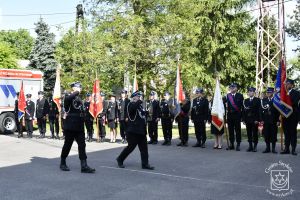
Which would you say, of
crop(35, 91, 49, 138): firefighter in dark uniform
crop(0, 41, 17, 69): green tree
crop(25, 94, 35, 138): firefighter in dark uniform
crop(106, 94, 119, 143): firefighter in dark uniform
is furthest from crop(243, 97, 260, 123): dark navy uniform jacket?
crop(0, 41, 17, 69): green tree

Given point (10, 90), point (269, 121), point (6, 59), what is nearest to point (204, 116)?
point (269, 121)

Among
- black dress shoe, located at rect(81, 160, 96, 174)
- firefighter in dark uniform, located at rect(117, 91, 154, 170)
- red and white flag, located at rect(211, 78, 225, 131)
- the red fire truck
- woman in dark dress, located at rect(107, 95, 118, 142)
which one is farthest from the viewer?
the red fire truck

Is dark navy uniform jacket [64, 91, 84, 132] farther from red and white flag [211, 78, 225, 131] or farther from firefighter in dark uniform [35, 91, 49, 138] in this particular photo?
firefighter in dark uniform [35, 91, 49, 138]

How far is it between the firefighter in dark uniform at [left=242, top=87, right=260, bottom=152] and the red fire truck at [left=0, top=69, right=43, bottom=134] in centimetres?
1173

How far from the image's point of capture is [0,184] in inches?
315

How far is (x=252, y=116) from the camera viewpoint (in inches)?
509

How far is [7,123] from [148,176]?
12962 millimetres

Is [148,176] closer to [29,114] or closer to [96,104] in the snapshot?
[96,104]

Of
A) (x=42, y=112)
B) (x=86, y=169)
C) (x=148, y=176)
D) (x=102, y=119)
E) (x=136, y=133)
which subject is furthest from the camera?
(x=42, y=112)

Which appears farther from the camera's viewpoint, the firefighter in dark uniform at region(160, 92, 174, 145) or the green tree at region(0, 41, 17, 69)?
the green tree at region(0, 41, 17, 69)

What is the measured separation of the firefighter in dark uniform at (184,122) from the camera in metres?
14.8

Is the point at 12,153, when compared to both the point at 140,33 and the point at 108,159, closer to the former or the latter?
the point at 108,159

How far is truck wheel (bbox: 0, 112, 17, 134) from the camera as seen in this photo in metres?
19.7

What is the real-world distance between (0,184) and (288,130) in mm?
7942
